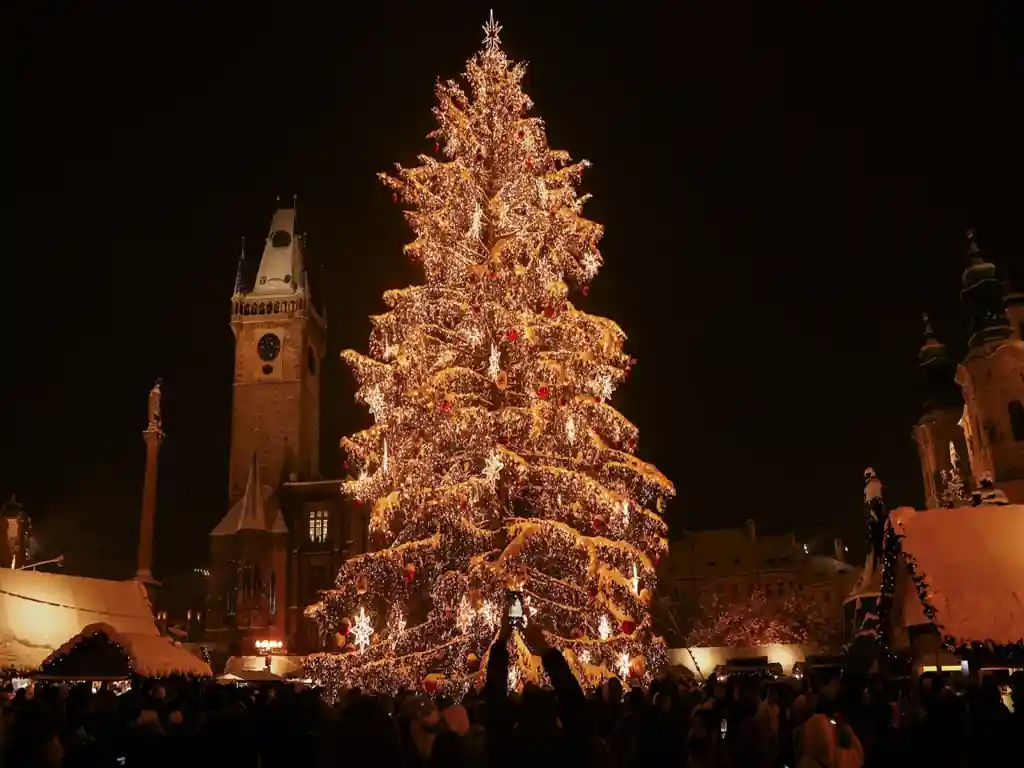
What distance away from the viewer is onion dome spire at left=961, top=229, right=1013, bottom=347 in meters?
41.0

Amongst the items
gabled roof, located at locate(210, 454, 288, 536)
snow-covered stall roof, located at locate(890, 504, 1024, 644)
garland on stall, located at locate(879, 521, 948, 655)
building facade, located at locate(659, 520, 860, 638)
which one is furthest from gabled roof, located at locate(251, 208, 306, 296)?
snow-covered stall roof, located at locate(890, 504, 1024, 644)

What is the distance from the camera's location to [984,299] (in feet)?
136

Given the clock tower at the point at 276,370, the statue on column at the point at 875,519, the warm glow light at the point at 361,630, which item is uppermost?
the clock tower at the point at 276,370

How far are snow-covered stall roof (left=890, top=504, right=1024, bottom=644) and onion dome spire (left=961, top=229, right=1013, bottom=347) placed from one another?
21505mm

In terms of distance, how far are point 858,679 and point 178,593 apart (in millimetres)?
85802

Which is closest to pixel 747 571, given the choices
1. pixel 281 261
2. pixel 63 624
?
pixel 281 261

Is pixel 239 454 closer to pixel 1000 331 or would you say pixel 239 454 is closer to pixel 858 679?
pixel 1000 331

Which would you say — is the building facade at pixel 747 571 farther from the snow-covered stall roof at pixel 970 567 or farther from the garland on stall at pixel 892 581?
the snow-covered stall roof at pixel 970 567

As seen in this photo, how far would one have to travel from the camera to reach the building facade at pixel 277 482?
2817 inches

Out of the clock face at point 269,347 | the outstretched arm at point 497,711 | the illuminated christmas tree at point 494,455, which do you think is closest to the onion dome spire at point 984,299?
the illuminated christmas tree at point 494,455

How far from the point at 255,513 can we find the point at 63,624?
147ft

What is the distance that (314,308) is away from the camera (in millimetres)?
89562

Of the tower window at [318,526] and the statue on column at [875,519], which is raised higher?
the tower window at [318,526]

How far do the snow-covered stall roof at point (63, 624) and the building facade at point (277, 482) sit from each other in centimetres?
3063
